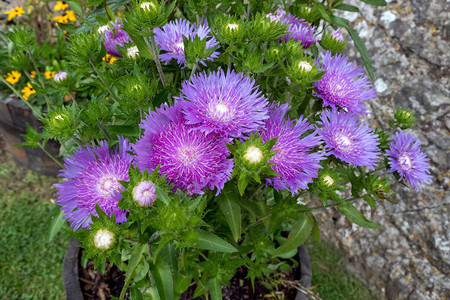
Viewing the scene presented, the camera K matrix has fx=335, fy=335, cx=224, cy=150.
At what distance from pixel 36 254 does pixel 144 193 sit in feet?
5.92

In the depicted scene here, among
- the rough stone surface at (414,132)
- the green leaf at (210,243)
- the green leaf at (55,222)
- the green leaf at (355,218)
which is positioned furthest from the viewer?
the rough stone surface at (414,132)

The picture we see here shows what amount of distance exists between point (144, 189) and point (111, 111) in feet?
1.15

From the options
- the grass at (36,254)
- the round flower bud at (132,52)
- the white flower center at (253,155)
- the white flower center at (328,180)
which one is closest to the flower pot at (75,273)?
→ the grass at (36,254)

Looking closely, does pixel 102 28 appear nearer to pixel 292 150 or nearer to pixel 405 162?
pixel 292 150

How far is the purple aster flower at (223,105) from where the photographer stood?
2.64ft

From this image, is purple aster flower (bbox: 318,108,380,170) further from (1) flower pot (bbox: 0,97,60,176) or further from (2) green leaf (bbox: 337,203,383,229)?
(1) flower pot (bbox: 0,97,60,176)

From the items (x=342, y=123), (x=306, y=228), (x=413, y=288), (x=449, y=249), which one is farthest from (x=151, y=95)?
(x=413, y=288)

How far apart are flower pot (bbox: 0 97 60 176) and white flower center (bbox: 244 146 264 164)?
1.63m

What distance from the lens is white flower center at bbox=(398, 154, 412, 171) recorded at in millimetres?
1065

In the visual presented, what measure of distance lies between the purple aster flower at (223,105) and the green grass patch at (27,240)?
62.2 inches

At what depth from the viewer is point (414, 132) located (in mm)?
1890

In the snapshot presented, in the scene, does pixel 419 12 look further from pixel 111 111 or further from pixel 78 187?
pixel 78 187

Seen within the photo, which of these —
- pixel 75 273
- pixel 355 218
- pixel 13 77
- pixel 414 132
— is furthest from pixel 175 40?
→ pixel 13 77

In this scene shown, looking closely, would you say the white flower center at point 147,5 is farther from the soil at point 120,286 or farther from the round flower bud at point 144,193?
the soil at point 120,286
